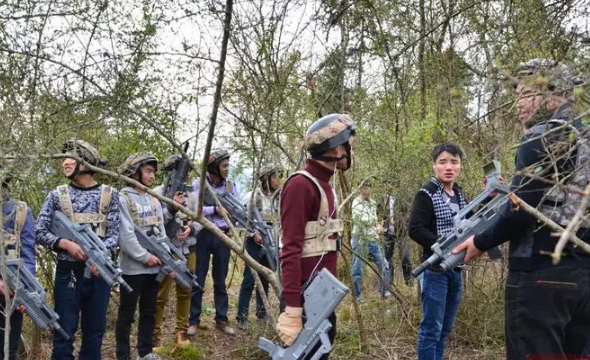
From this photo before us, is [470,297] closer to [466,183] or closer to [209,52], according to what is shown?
[466,183]

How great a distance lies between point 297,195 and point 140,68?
279cm

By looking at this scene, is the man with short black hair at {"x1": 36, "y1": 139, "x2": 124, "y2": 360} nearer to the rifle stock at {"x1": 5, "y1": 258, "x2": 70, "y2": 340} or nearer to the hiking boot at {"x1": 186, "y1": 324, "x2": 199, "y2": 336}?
the rifle stock at {"x1": 5, "y1": 258, "x2": 70, "y2": 340}

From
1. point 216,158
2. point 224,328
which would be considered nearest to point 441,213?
point 216,158

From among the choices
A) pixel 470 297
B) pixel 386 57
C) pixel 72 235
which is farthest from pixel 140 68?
A: pixel 470 297

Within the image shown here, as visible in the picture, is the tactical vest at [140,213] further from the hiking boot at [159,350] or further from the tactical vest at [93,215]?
the hiking boot at [159,350]

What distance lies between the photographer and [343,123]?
3582 millimetres

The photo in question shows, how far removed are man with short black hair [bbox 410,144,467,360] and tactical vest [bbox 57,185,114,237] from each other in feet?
7.96

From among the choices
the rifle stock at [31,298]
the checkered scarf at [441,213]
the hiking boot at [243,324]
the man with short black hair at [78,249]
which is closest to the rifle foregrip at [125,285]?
the man with short black hair at [78,249]

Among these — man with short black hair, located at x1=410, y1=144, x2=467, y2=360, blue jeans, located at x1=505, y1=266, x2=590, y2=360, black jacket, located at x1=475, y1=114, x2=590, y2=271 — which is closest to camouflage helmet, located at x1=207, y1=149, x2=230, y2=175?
man with short black hair, located at x1=410, y1=144, x2=467, y2=360

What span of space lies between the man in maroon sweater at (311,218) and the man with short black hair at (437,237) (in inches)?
44.9

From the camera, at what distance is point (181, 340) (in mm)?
6227

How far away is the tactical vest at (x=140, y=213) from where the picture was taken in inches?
211

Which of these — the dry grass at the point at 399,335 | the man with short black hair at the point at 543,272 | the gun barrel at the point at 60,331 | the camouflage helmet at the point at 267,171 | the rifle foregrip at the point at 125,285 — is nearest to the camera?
the man with short black hair at the point at 543,272

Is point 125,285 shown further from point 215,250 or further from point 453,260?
point 453,260
